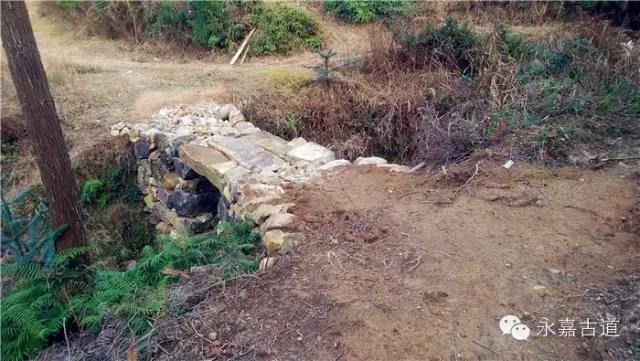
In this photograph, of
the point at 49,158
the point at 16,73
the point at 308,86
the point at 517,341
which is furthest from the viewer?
the point at 308,86

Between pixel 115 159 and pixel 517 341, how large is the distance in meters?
5.74

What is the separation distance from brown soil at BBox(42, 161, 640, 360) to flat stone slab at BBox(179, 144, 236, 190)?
1.21m

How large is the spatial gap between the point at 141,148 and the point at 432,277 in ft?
15.2

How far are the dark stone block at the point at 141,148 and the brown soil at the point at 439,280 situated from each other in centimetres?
311

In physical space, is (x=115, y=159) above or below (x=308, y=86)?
below

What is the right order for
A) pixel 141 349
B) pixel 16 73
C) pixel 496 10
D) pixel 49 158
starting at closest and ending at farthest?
pixel 141 349
pixel 16 73
pixel 49 158
pixel 496 10

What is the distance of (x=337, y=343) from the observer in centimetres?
272

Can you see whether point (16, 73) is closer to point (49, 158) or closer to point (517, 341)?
point (49, 158)

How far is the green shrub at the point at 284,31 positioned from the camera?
28.9 ft

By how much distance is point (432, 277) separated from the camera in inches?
122

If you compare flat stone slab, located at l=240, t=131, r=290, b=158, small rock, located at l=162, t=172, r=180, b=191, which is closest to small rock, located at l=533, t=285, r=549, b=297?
flat stone slab, located at l=240, t=131, r=290, b=158

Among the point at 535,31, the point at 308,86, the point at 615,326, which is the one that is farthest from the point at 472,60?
the point at 615,326

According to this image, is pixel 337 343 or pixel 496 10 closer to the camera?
pixel 337 343

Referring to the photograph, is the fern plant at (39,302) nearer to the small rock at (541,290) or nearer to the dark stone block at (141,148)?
the dark stone block at (141,148)
